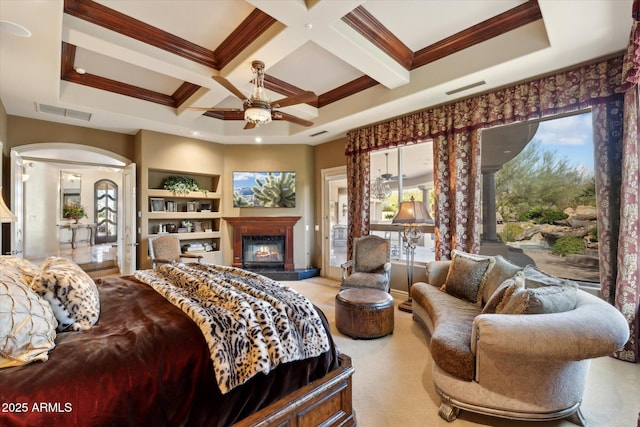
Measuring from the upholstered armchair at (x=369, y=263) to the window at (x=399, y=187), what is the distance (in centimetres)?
65

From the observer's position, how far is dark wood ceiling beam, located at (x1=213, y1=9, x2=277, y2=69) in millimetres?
2842

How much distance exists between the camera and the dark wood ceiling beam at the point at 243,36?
9.33ft

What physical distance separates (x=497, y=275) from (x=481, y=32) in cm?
259

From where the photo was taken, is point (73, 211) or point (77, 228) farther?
point (77, 228)

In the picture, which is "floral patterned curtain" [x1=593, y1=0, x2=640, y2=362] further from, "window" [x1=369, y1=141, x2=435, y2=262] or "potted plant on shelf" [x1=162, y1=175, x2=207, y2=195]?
"potted plant on shelf" [x1=162, y1=175, x2=207, y2=195]

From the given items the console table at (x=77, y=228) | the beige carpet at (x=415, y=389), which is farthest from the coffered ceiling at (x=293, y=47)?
the console table at (x=77, y=228)

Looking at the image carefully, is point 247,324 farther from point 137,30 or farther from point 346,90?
point 346,90

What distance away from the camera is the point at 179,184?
5.80m

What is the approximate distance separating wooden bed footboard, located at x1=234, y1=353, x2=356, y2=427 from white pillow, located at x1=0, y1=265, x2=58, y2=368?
0.91m

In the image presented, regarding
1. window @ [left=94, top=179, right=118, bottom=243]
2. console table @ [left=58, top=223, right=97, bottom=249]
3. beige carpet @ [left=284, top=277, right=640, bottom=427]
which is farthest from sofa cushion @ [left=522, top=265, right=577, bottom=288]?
window @ [left=94, top=179, right=118, bottom=243]

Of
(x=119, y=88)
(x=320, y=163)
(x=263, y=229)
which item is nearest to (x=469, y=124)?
(x=320, y=163)

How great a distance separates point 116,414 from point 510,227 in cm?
422

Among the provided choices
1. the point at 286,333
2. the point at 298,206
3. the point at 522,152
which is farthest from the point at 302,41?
the point at 298,206

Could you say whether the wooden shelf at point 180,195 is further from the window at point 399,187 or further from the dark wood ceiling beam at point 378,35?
the dark wood ceiling beam at point 378,35
